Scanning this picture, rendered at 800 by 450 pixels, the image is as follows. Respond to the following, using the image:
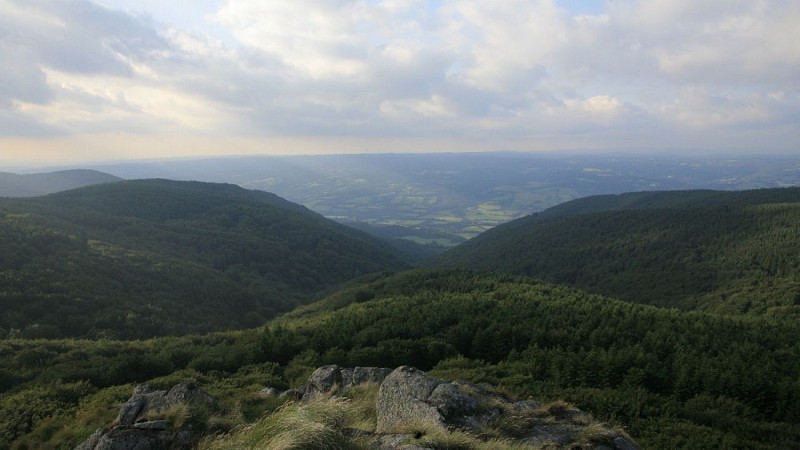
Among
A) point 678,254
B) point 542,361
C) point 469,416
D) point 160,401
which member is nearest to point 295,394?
point 160,401

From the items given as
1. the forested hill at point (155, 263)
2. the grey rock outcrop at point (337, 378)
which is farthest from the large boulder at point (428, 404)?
the forested hill at point (155, 263)

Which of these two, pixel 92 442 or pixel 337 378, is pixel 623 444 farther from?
pixel 92 442

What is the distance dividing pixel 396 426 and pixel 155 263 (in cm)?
10519

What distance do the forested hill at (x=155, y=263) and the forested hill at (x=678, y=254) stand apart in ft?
207

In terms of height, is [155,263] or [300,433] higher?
[300,433]

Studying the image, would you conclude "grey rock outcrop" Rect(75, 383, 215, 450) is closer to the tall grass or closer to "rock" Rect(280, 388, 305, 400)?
the tall grass

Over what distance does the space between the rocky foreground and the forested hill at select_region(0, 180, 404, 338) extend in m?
59.4

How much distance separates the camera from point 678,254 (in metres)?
115

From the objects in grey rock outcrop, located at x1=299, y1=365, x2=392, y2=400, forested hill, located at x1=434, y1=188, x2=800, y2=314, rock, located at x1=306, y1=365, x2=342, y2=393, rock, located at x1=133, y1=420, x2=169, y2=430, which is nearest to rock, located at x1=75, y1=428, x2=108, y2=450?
rock, located at x1=133, y1=420, x2=169, y2=430

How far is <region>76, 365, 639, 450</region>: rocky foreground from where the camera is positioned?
9219mm

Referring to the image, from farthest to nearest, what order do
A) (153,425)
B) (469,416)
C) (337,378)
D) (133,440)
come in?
(337,378), (469,416), (153,425), (133,440)

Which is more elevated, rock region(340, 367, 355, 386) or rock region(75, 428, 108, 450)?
rock region(75, 428, 108, 450)

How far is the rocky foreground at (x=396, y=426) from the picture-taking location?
9.22 m

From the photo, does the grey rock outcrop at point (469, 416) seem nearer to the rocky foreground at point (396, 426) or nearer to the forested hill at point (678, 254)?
the rocky foreground at point (396, 426)
